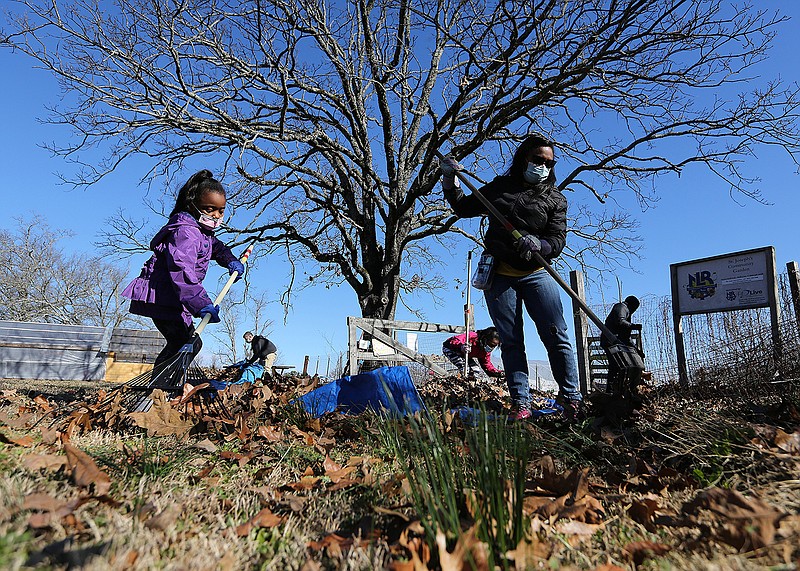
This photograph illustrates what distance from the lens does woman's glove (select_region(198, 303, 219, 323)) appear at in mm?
3580

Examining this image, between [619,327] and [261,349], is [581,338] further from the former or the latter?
[261,349]

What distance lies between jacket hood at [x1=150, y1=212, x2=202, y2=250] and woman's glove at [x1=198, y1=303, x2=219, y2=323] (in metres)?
0.62

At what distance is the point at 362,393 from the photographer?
135 inches

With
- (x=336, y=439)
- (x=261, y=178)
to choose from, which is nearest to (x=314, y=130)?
(x=261, y=178)

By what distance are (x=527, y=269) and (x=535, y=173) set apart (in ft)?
2.47

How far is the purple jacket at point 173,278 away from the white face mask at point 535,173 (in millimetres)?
2564

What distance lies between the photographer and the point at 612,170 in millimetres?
9195

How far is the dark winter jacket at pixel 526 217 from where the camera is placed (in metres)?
3.37

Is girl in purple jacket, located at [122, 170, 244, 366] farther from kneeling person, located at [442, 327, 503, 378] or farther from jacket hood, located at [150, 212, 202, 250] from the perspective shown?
kneeling person, located at [442, 327, 503, 378]

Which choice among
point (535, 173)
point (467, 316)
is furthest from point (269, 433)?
point (467, 316)

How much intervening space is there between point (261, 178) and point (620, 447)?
7.94 m

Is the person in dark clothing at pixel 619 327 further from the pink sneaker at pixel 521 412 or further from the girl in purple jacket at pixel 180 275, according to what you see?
the girl in purple jacket at pixel 180 275

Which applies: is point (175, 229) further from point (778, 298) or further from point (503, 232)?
point (778, 298)

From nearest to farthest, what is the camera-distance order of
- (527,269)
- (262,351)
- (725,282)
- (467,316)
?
(527,269) < (262,351) < (725,282) < (467,316)
